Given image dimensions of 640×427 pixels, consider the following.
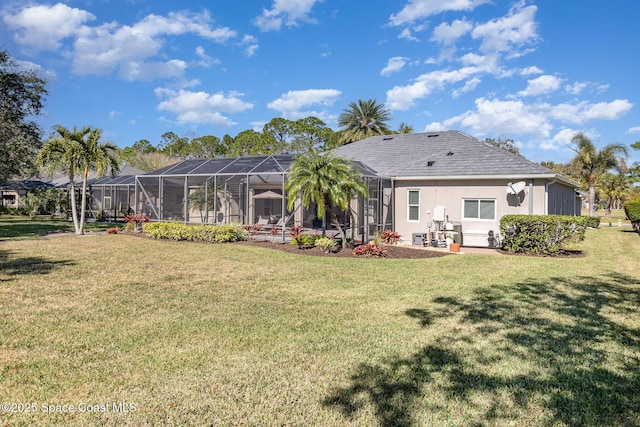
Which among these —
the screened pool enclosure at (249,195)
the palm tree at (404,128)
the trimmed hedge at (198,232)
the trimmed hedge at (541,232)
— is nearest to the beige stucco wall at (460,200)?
the screened pool enclosure at (249,195)

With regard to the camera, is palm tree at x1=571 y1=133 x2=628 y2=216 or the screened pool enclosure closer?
the screened pool enclosure

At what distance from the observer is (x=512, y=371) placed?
3906 millimetres

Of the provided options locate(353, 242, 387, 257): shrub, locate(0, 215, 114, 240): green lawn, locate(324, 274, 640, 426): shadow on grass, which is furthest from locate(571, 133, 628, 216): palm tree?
locate(0, 215, 114, 240): green lawn

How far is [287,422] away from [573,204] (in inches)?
996

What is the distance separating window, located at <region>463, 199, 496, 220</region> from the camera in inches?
591

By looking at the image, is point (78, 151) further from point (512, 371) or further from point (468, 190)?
point (512, 371)

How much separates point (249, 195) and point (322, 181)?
10994 mm

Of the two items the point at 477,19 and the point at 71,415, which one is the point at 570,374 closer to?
the point at 71,415

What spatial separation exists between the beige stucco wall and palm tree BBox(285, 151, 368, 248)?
14.3 feet

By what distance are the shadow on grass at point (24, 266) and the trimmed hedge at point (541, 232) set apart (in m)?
13.6

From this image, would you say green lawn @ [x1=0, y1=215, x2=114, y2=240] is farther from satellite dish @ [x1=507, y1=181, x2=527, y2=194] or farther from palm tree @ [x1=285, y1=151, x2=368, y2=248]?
satellite dish @ [x1=507, y1=181, x2=527, y2=194]

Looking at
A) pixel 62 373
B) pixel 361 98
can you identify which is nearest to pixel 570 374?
pixel 62 373

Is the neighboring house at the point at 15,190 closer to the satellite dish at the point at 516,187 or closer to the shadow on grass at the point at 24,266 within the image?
the shadow on grass at the point at 24,266

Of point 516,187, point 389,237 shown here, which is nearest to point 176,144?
point 389,237
